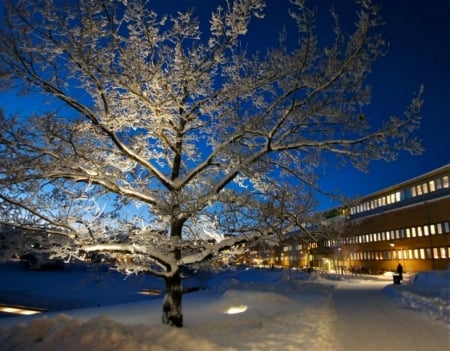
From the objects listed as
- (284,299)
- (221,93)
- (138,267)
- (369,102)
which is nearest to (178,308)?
(138,267)

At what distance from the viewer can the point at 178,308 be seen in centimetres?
1069

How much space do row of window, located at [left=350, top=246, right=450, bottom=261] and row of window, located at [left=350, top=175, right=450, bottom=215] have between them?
8711 millimetres

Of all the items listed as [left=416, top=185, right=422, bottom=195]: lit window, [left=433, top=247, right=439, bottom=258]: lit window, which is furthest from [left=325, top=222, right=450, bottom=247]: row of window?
[left=416, top=185, right=422, bottom=195]: lit window

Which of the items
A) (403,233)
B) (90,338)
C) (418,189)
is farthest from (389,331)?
(418,189)

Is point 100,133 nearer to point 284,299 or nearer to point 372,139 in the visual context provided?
point 372,139

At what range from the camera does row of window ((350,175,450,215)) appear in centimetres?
5188

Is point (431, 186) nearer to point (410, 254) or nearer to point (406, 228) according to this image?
point (406, 228)

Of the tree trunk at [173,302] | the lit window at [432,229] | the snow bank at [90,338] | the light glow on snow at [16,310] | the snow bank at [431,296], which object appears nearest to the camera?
the snow bank at [90,338]

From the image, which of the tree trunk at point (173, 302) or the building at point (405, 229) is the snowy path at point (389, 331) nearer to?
the tree trunk at point (173, 302)

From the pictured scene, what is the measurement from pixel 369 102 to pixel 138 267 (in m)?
7.53

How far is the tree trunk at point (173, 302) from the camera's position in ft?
34.3

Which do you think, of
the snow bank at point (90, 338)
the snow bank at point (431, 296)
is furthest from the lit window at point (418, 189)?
the snow bank at point (90, 338)

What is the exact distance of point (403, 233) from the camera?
189 ft

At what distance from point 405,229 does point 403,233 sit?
0.84 metres
